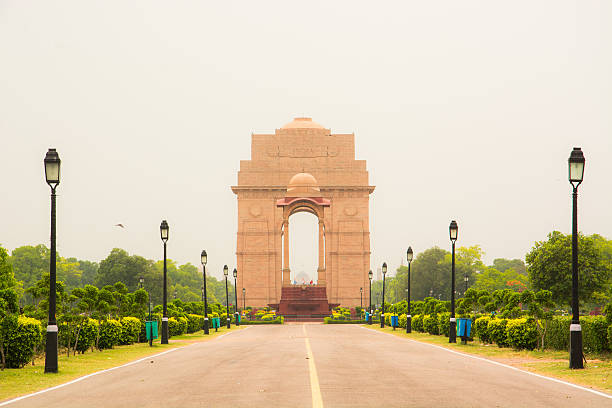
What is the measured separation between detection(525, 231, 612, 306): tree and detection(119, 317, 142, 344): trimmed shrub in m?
49.3

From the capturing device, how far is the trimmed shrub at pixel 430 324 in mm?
39688

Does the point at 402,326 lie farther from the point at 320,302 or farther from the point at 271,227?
the point at 271,227

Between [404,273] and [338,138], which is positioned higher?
[338,138]

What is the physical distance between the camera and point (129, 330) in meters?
30.9

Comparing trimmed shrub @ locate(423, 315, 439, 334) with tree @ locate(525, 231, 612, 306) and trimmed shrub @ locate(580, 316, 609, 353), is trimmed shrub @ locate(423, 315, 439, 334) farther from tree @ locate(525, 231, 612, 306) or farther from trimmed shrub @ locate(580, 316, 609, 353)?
tree @ locate(525, 231, 612, 306)

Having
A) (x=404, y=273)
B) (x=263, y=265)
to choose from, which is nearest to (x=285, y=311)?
(x=263, y=265)

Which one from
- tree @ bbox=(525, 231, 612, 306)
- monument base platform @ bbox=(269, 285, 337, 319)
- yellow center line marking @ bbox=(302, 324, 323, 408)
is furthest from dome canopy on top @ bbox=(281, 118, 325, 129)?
yellow center line marking @ bbox=(302, 324, 323, 408)

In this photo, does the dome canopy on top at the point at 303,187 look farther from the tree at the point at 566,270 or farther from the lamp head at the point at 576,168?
the lamp head at the point at 576,168

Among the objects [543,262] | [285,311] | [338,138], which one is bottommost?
[285,311]

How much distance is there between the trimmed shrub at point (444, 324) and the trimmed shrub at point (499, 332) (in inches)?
299

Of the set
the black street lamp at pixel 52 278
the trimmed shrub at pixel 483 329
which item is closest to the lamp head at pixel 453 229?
the trimmed shrub at pixel 483 329

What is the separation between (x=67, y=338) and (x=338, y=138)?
85848 mm

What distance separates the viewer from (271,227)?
345 feet

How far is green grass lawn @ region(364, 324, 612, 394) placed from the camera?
16.1m
